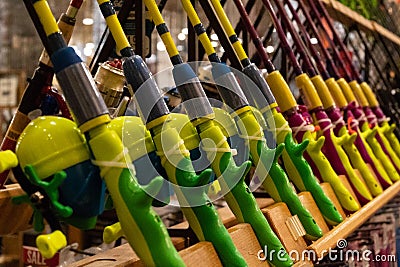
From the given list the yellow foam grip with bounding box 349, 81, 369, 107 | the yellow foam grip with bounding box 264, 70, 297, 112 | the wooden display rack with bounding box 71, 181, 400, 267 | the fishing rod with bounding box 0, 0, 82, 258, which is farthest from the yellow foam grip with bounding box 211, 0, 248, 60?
the yellow foam grip with bounding box 349, 81, 369, 107

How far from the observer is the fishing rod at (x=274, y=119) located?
1.40 m

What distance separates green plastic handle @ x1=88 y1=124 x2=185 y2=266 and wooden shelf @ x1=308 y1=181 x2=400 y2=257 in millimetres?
490

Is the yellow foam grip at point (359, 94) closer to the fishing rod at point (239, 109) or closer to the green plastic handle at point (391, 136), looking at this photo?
the green plastic handle at point (391, 136)

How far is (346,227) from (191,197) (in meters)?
0.60

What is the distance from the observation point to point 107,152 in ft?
2.57

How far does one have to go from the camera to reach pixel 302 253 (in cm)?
120

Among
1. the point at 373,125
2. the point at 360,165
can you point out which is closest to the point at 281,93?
the point at 360,165

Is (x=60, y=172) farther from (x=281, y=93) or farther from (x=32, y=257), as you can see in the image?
(x=32, y=257)

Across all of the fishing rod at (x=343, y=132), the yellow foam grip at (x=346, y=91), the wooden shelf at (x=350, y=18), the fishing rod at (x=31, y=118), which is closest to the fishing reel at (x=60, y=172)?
the fishing rod at (x=31, y=118)

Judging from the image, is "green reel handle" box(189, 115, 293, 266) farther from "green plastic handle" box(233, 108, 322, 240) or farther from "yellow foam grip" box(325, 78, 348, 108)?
"yellow foam grip" box(325, 78, 348, 108)

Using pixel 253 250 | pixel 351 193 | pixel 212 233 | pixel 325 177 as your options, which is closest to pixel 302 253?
pixel 253 250

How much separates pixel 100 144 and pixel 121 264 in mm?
281

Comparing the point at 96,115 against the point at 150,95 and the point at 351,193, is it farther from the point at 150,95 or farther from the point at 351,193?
the point at 351,193

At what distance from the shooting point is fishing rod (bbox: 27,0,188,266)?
30.7 inches
